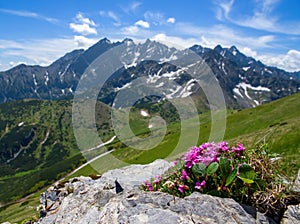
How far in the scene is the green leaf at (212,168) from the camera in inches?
305

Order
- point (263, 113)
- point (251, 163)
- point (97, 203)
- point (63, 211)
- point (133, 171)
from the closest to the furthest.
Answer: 1. point (251, 163)
2. point (97, 203)
3. point (63, 211)
4. point (133, 171)
5. point (263, 113)

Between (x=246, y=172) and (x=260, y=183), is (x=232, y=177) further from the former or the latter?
(x=260, y=183)

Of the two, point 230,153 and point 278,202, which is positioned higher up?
point 230,153

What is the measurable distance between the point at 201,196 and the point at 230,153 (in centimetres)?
165

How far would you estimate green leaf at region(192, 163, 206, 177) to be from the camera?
312 inches

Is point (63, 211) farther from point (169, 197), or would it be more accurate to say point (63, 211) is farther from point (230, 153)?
point (230, 153)

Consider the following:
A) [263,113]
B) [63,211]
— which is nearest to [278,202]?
[63,211]

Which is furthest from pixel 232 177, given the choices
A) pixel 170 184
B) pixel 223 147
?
pixel 170 184

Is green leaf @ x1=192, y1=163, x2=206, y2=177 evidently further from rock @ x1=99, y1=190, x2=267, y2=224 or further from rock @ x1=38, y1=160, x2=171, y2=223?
rock @ x1=38, y1=160, x2=171, y2=223

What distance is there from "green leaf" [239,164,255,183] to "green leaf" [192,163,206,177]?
0.93 meters

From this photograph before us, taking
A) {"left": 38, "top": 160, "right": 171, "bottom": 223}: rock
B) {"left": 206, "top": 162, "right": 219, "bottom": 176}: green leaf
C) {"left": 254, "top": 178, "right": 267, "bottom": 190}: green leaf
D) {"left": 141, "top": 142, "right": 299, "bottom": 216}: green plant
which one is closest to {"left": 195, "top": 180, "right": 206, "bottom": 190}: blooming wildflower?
{"left": 141, "top": 142, "right": 299, "bottom": 216}: green plant

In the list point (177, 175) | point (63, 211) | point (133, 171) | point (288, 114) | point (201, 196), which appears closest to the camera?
point (201, 196)

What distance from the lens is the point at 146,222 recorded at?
6.96 metres

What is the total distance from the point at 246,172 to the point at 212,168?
84 cm
